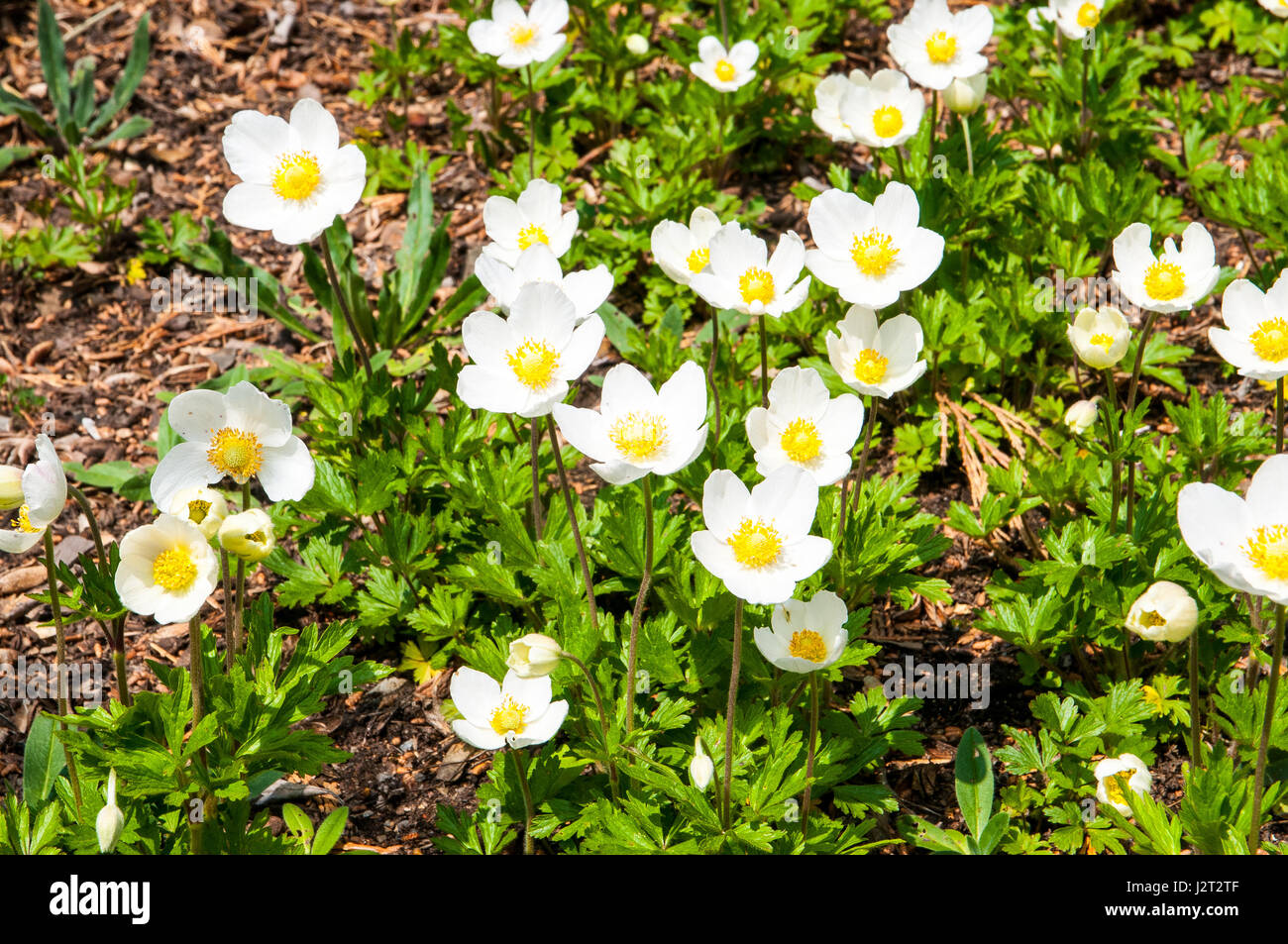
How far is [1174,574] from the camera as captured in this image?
3.03m

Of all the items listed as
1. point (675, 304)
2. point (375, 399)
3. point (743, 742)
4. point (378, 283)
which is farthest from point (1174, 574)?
point (378, 283)

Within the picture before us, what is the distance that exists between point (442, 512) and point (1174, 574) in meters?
2.02

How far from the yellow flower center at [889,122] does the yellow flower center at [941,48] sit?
0.30 metres

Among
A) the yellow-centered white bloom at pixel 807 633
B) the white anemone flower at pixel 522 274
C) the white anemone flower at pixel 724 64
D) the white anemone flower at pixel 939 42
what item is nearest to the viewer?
the yellow-centered white bloom at pixel 807 633

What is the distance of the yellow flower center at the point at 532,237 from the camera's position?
11.4 feet

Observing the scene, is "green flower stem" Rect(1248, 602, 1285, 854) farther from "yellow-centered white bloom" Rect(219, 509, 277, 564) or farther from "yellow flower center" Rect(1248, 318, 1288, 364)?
"yellow-centered white bloom" Rect(219, 509, 277, 564)

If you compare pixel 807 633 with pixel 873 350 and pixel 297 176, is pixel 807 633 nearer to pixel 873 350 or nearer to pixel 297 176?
pixel 873 350

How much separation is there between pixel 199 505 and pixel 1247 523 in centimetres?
220

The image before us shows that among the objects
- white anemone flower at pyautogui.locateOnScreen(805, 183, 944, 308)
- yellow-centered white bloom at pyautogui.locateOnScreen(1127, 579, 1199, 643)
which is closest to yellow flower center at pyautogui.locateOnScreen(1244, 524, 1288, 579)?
yellow-centered white bloom at pyautogui.locateOnScreen(1127, 579, 1199, 643)

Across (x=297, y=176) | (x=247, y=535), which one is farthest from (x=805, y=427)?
(x=297, y=176)

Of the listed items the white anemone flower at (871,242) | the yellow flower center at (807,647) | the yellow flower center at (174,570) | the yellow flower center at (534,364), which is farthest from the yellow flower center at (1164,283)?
the yellow flower center at (174,570)

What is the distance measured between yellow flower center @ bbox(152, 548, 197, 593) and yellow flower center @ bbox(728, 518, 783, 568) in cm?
114

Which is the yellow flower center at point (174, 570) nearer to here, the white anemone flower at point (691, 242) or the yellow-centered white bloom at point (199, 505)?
the yellow-centered white bloom at point (199, 505)

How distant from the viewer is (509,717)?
2746 millimetres
